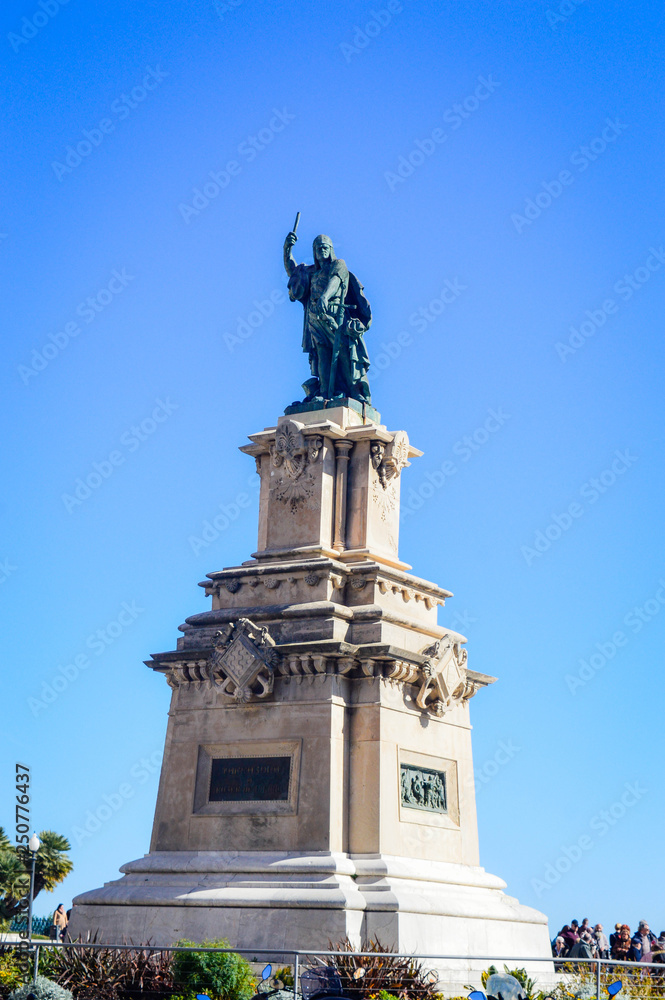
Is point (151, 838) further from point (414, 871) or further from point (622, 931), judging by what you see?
point (622, 931)

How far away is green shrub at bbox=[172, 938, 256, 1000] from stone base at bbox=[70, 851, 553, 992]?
2.06 meters

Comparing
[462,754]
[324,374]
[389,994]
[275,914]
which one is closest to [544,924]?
[462,754]

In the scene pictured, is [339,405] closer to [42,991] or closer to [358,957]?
[358,957]

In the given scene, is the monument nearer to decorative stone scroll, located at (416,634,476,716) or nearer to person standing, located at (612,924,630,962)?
decorative stone scroll, located at (416,634,476,716)

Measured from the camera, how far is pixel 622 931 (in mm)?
28234

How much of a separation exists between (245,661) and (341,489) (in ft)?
13.8

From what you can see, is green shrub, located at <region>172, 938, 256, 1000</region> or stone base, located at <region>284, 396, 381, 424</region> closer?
green shrub, located at <region>172, 938, 256, 1000</region>

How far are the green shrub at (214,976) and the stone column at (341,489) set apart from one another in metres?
9.01

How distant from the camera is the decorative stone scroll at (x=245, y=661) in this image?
23812mm

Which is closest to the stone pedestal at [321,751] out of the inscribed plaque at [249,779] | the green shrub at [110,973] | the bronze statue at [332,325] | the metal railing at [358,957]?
the inscribed plaque at [249,779]

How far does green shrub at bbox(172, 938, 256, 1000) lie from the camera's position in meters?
18.6

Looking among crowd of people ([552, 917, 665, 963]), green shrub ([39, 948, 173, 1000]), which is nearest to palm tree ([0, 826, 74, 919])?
crowd of people ([552, 917, 665, 963])

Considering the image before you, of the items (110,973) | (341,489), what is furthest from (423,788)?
(110,973)

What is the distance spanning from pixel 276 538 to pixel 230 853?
20.4ft
